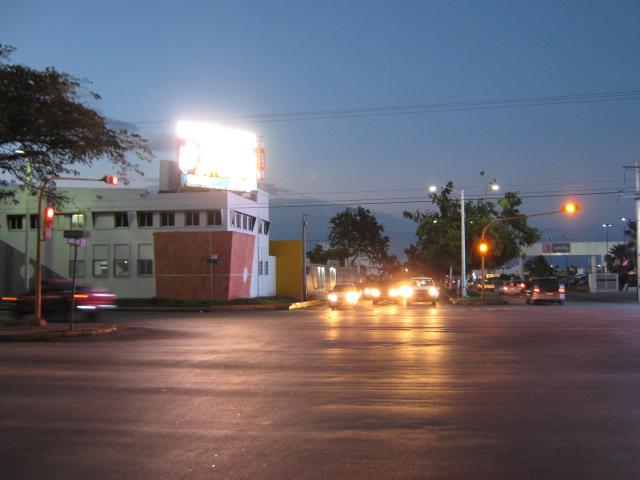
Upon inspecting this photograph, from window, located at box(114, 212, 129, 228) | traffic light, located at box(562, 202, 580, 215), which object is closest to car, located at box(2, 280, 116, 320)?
window, located at box(114, 212, 129, 228)

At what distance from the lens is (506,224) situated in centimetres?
6134

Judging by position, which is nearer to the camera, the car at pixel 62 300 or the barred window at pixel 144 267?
the car at pixel 62 300

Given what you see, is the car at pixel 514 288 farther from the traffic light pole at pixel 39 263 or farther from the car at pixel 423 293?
the traffic light pole at pixel 39 263

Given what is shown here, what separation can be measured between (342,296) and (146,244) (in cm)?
1588

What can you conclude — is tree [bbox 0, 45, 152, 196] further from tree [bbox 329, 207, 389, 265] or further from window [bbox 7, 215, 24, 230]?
tree [bbox 329, 207, 389, 265]

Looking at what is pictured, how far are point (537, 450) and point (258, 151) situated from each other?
48835 millimetres

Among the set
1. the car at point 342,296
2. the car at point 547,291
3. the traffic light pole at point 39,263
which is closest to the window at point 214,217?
the car at point 342,296

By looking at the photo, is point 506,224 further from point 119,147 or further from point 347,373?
point 347,373

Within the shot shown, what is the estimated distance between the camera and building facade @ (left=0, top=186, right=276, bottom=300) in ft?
150

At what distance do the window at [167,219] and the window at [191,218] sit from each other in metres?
0.96

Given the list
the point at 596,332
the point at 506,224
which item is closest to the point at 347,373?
the point at 596,332

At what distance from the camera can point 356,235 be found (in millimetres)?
110250

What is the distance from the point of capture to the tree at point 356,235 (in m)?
110

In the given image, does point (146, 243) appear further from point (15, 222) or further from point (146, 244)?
point (15, 222)
